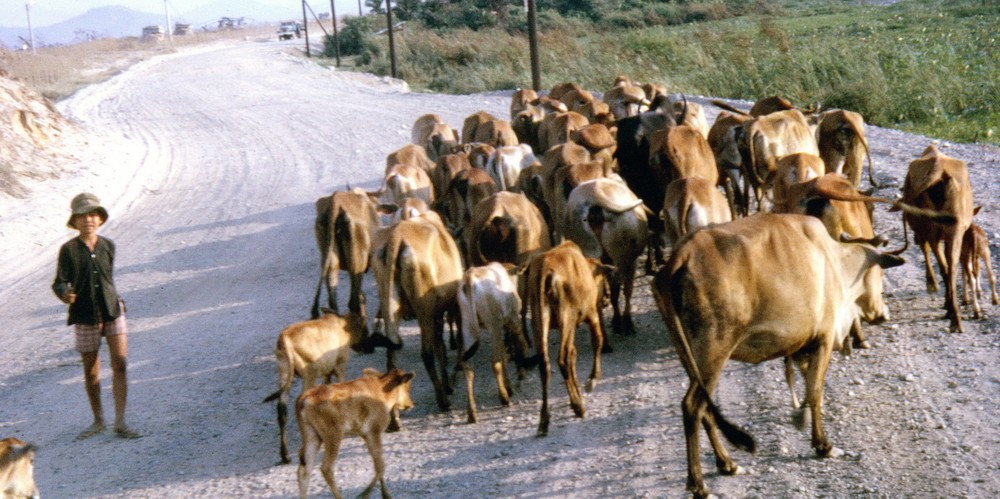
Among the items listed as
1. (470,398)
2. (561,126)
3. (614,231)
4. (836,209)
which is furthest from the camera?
(561,126)

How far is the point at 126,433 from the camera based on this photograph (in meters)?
8.79

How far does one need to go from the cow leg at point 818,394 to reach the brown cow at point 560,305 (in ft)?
5.72

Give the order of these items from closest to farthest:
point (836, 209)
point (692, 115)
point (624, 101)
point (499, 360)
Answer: point (499, 360)
point (836, 209)
point (692, 115)
point (624, 101)

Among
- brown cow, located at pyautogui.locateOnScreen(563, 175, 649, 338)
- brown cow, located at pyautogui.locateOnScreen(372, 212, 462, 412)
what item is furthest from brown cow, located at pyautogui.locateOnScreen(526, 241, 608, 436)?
brown cow, located at pyautogui.locateOnScreen(563, 175, 649, 338)

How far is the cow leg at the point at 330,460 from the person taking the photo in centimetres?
700

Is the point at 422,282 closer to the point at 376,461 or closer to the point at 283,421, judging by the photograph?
the point at 283,421

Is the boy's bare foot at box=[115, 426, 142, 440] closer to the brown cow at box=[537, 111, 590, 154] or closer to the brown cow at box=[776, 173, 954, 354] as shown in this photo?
the brown cow at box=[776, 173, 954, 354]

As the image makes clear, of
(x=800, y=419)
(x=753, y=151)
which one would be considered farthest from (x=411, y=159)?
(x=800, y=419)

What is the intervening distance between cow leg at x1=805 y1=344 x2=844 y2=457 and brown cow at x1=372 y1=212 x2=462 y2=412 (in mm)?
2814

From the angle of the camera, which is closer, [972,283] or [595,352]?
[595,352]

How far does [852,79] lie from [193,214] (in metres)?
13.0

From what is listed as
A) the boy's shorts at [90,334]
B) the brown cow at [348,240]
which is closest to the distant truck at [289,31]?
the brown cow at [348,240]

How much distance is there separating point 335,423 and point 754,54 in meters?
23.7

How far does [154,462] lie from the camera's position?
26.9ft
